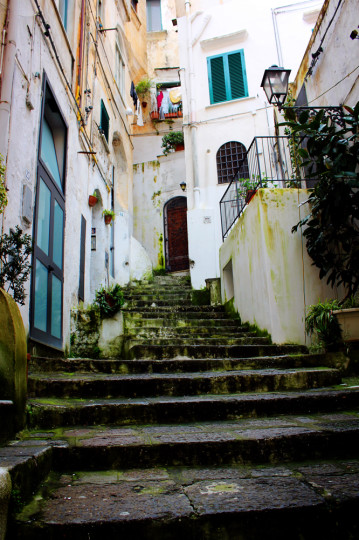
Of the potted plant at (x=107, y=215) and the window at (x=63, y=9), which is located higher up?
the window at (x=63, y=9)

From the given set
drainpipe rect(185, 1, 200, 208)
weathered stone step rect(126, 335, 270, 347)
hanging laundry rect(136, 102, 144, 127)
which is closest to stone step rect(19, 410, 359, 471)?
weathered stone step rect(126, 335, 270, 347)

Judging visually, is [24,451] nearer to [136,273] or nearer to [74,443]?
[74,443]

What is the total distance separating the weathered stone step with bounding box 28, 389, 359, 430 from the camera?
305 cm

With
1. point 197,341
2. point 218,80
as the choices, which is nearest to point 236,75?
point 218,80

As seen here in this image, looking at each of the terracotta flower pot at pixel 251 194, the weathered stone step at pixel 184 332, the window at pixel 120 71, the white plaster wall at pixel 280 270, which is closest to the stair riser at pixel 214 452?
the white plaster wall at pixel 280 270

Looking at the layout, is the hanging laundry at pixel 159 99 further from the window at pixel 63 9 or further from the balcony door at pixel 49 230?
the balcony door at pixel 49 230

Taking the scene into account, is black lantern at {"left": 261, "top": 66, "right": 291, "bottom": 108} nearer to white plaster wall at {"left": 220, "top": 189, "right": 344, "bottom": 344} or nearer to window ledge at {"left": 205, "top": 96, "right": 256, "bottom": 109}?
white plaster wall at {"left": 220, "top": 189, "right": 344, "bottom": 344}

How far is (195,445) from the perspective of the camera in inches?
102

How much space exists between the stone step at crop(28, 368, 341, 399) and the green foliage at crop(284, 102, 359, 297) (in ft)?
4.83

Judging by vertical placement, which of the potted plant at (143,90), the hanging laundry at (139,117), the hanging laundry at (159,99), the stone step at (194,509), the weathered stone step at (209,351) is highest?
the potted plant at (143,90)

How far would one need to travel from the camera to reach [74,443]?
100 inches

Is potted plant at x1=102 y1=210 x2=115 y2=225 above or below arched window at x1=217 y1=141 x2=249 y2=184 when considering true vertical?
below

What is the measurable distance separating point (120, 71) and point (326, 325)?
11.6m

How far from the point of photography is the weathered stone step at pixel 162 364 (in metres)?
4.65
